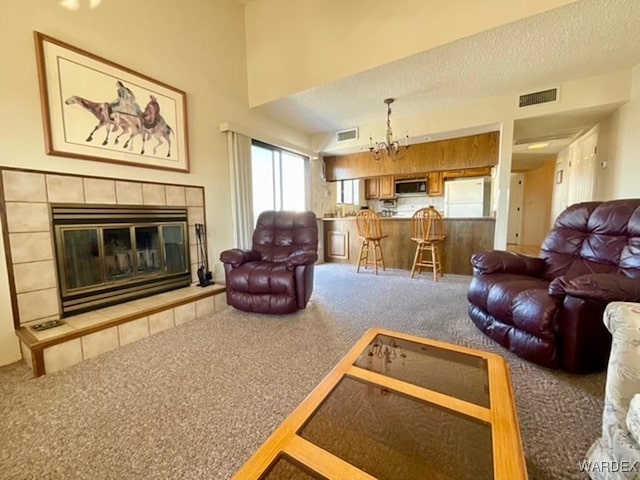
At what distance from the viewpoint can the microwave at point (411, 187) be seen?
612 cm

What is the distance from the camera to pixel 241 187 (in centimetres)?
354

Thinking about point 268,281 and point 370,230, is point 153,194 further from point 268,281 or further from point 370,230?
point 370,230

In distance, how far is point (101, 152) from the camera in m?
2.28

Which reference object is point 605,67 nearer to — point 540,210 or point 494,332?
point 494,332

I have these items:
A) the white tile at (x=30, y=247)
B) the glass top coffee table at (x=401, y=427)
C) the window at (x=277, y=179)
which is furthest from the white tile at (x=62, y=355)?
the window at (x=277, y=179)

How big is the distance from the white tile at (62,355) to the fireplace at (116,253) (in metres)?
0.45

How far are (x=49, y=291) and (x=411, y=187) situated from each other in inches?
240

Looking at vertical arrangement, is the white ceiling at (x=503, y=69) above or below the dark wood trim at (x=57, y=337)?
above

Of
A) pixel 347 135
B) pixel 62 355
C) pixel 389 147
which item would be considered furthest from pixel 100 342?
pixel 347 135

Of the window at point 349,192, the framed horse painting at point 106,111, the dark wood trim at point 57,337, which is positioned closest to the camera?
the dark wood trim at point 57,337

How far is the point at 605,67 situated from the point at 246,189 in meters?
4.23

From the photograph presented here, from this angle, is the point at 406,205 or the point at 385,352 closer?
the point at 385,352

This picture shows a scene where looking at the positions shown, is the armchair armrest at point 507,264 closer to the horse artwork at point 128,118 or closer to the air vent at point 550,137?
the horse artwork at point 128,118

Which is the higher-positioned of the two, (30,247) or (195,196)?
(195,196)
